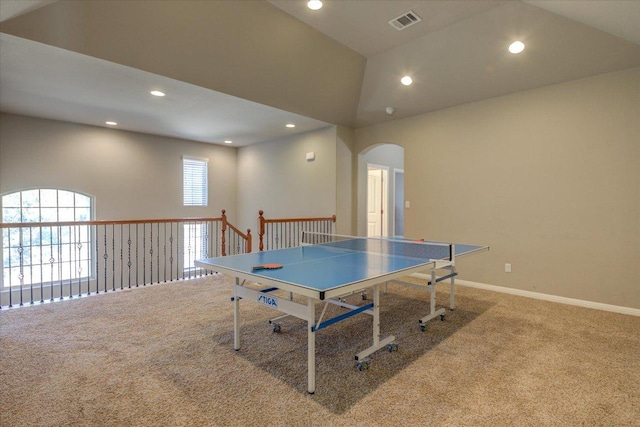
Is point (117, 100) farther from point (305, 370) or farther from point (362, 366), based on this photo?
point (362, 366)

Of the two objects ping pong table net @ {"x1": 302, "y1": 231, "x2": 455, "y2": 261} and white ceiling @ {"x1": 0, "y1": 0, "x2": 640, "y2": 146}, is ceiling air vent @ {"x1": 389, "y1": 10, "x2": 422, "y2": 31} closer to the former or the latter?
white ceiling @ {"x1": 0, "y1": 0, "x2": 640, "y2": 146}

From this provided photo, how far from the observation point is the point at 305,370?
237cm

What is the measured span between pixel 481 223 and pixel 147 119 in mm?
5762

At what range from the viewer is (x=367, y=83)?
5008 mm

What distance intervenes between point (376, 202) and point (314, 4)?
5092 mm

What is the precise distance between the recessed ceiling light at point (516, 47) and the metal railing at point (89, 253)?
4.36 metres

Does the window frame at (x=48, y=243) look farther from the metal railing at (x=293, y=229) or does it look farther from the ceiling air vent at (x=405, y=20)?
the ceiling air vent at (x=405, y=20)

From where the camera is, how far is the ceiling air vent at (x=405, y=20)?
3472mm

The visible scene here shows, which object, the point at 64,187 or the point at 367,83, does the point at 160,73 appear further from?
the point at 64,187

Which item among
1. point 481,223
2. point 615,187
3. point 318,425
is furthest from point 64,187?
point 615,187

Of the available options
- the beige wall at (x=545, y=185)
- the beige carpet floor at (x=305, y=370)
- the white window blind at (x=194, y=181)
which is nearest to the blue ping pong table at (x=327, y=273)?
the beige carpet floor at (x=305, y=370)

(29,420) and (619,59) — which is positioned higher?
(619,59)

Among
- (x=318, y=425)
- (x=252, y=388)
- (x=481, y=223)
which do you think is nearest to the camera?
(x=318, y=425)

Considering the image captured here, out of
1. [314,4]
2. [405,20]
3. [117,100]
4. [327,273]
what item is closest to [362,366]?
[327,273]
